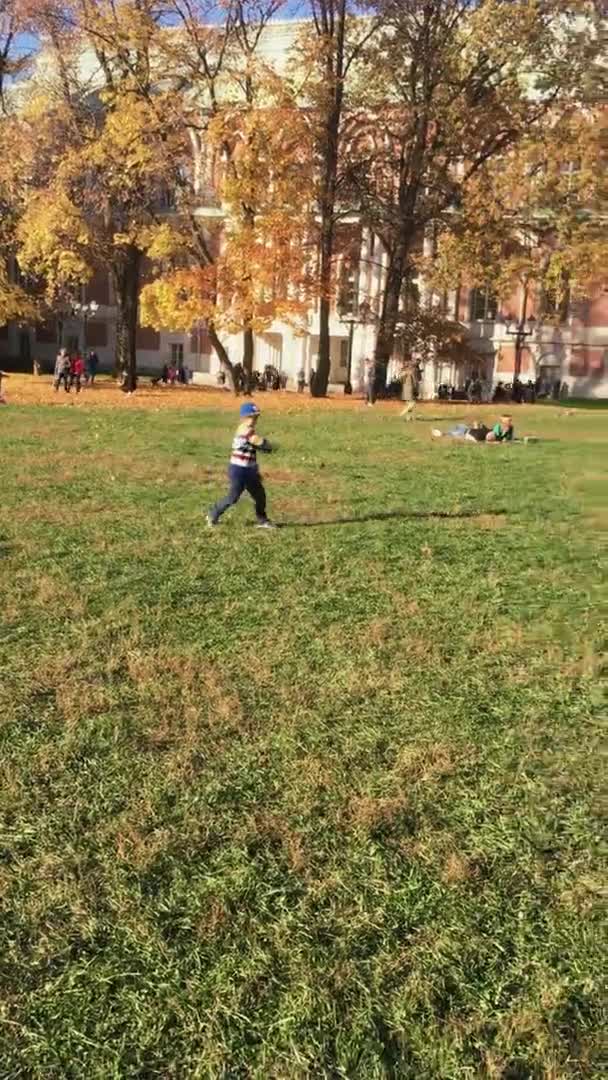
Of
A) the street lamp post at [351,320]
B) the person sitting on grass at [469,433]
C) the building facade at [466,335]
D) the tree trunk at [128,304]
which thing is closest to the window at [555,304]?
the building facade at [466,335]

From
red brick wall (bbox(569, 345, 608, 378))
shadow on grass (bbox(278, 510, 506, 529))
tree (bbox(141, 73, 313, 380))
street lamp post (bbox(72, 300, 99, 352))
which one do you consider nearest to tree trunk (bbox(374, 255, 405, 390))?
tree (bbox(141, 73, 313, 380))

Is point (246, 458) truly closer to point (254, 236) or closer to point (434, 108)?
point (254, 236)

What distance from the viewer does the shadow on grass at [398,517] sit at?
13.0 meters

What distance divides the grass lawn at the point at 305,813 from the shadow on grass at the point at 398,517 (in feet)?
8.41

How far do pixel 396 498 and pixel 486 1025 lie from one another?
1254 cm

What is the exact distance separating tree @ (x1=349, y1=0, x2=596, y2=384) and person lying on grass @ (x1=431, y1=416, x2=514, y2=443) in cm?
1631

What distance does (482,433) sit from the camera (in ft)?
81.8

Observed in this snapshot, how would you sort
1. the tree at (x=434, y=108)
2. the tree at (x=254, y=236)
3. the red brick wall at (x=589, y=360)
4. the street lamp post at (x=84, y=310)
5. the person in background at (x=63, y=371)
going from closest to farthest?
the tree at (x=254, y=236), the tree at (x=434, y=108), the person in background at (x=63, y=371), the red brick wall at (x=589, y=360), the street lamp post at (x=84, y=310)

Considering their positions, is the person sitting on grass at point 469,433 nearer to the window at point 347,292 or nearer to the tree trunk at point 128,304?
the window at point 347,292

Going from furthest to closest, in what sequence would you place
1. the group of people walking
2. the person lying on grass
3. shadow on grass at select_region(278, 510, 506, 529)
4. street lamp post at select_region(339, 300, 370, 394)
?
1. street lamp post at select_region(339, 300, 370, 394)
2. the group of people walking
3. the person lying on grass
4. shadow on grass at select_region(278, 510, 506, 529)

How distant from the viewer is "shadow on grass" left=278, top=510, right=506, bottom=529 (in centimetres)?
1298

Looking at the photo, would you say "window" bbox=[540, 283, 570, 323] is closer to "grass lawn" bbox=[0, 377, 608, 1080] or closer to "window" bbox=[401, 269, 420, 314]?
"window" bbox=[401, 269, 420, 314]

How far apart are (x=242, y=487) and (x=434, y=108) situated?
32001 mm

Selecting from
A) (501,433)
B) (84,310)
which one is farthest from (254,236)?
(84,310)
